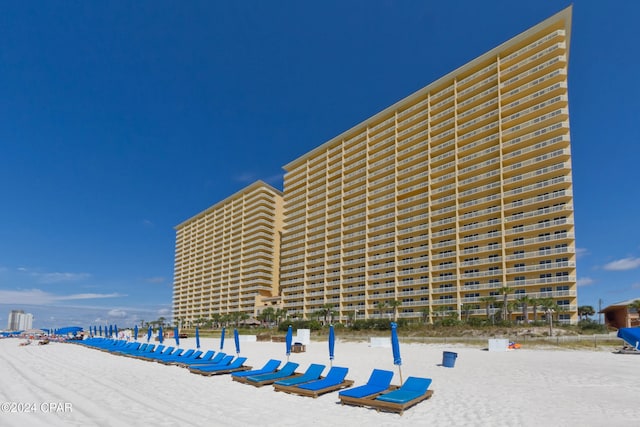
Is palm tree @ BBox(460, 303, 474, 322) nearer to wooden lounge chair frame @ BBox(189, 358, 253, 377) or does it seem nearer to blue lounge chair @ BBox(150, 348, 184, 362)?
blue lounge chair @ BBox(150, 348, 184, 362)

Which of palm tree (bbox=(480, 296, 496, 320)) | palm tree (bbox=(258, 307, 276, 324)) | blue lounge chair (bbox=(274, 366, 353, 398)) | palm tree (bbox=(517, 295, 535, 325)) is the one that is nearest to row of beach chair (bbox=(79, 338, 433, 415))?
blue lounge chair (bbox=(274, 366, 353, 398))

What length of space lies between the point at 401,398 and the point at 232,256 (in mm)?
96688

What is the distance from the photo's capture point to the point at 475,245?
56000mm

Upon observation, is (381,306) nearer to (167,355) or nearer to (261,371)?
(167,355)

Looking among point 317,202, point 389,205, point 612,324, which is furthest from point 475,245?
point 317,202

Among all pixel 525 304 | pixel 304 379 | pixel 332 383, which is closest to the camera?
pixel 332 383

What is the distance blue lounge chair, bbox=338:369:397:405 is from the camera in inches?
407

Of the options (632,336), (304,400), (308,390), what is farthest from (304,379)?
(632,336)

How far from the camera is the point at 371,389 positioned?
11086 mm

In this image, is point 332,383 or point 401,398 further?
point 332,383

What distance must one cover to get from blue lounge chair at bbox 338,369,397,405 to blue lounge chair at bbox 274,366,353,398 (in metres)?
0.96

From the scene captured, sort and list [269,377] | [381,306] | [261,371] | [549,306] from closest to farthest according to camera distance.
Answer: [269,377] < [261,371] < [549,306] < [381,306]

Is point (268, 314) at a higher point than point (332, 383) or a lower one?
lower

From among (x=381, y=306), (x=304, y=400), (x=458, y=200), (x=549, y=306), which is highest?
(x=458, y=200)
